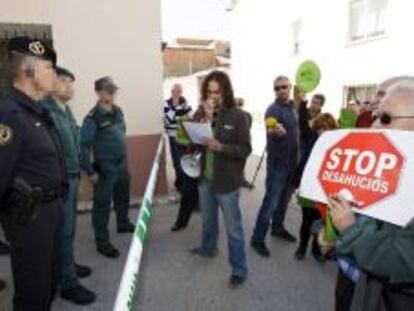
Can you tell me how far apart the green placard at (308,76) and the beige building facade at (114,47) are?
2.44 m

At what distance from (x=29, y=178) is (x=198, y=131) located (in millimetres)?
1709

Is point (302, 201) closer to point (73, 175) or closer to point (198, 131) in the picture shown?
point (198, 131)

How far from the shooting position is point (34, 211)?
98.7 inches

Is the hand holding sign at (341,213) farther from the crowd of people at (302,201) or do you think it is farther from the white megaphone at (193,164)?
the white megaphone at (193,164)

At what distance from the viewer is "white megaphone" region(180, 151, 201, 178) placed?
13.9 ft

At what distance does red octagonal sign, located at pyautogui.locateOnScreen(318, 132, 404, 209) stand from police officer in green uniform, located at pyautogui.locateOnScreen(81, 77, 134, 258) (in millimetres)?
3046

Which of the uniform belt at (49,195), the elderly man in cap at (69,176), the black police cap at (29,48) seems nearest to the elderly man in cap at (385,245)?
the uniform belt at (49,195)

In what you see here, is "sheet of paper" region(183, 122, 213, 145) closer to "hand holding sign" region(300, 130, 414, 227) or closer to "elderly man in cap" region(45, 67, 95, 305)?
"elderly man in cap" region(45, 67, 95, 305)

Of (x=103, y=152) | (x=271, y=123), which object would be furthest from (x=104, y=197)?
(x=271, y=123)

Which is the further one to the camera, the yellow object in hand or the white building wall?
the white building wall

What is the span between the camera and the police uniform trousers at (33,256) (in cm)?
249

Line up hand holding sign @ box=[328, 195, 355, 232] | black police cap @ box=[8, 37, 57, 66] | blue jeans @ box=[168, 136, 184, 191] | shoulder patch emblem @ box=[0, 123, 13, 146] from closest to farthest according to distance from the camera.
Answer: hand holding sign @ box=[328, 195, 355, 232], shoulder patch emblem @ box=[0, 123, 13, 146], black police cap @ box=[8, 37, 57, 66], blue jeans @ box=[168, 136, 184, 191]

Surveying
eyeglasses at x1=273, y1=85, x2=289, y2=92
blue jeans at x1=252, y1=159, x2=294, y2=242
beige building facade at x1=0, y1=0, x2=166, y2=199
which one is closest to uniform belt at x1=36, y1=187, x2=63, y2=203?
blue jeans at x1=252, y1=159, x2=294, y2=242

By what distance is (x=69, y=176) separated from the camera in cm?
360
